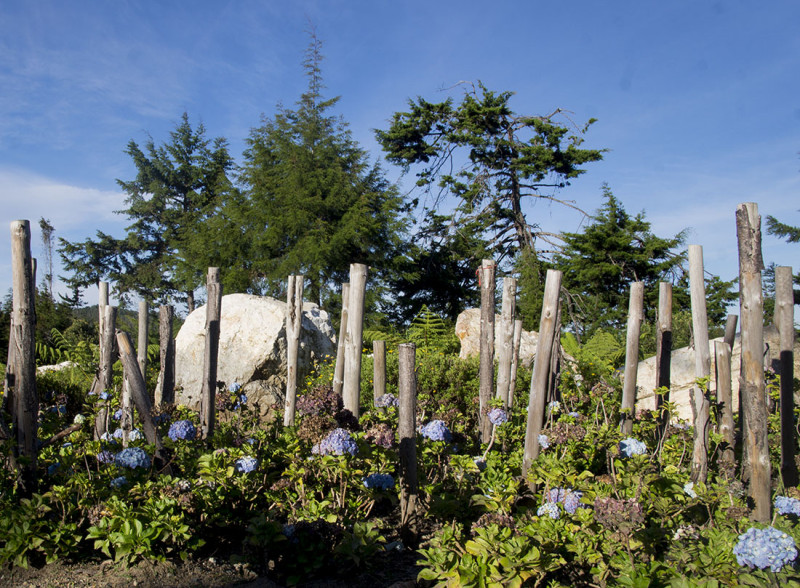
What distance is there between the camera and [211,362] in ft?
16.4

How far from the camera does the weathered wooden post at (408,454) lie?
141 inches

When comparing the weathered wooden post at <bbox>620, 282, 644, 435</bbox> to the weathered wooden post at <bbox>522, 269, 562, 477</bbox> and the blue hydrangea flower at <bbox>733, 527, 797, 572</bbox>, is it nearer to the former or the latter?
the weathered wooden post at <bbox>522, 269, 562, 477</bbox>

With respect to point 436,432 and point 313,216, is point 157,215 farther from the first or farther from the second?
point 436,432

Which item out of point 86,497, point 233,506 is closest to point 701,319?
point 233,506

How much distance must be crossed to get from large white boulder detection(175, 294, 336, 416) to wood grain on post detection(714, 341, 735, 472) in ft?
18.1

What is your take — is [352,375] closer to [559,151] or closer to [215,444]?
[215,444]

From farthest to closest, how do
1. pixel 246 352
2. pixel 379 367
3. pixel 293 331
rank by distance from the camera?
1. pixel 246 352
2. pixel 293 331
3. pixel 379 367

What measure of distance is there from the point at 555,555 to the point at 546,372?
1.71 metres

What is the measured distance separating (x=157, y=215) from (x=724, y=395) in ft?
78.5

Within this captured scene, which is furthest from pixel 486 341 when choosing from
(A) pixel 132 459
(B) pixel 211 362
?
(A) pixel 132 459

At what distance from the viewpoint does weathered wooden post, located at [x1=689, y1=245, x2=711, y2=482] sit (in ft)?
13.0

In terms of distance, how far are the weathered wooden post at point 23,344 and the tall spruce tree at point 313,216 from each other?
11.1 m

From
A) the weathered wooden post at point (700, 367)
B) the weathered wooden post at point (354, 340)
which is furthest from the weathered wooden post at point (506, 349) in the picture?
the weathered wooden post at point (700, 367)

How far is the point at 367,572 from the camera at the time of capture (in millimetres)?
3035
